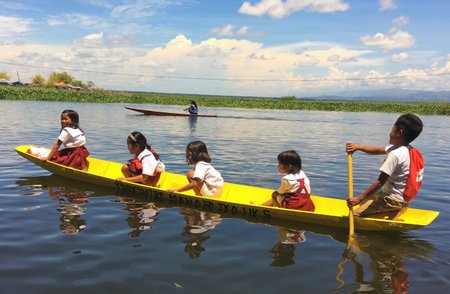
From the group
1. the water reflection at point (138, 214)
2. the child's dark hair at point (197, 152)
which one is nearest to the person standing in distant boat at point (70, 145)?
the water reflection at point (138, 214)

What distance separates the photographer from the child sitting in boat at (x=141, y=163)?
26.1 feet

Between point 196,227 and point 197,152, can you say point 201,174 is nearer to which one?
point 197,152

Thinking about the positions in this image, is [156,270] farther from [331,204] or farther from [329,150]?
[329,150]

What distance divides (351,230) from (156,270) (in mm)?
2972

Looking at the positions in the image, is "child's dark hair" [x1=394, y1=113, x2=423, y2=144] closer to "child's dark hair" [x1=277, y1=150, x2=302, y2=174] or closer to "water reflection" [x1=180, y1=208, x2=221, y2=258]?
"child's dark hair" [x1=277, y1=150, x2=302, y2=174]

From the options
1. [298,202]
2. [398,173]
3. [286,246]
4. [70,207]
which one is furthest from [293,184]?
[70,207]

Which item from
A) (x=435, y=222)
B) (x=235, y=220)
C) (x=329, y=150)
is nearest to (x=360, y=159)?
(x=329, y=150)

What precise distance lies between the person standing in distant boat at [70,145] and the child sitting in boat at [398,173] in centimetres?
602

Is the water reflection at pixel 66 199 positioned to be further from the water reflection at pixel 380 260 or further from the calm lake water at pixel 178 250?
the water reflection at pixel 380 260

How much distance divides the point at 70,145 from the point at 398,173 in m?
6.87

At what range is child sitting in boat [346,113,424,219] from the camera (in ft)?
18.4

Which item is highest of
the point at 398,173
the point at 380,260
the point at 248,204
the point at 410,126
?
the point at 410,126

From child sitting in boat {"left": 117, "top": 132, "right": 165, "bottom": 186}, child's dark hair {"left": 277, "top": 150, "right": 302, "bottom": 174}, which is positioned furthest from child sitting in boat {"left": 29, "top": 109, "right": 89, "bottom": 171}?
child's dark hair {"left": 277, "top": 150, "right": 302, "bottom": 174}

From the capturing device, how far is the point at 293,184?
21.4 feet
